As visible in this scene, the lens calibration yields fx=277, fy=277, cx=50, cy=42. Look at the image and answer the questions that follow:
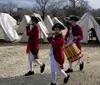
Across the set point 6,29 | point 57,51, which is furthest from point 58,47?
point 6,29

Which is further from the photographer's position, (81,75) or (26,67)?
(26,67)

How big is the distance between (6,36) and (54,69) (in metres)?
10.3

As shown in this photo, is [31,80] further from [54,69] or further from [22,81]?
[54,69]

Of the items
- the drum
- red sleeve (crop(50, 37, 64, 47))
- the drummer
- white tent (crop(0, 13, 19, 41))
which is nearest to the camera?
red sleeve (crop(50, 37, 64, 47))

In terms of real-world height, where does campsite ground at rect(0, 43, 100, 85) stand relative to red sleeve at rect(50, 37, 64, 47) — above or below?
below

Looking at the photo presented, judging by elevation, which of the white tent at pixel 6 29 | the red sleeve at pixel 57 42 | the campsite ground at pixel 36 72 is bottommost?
the campsite ground at pixel 36 72

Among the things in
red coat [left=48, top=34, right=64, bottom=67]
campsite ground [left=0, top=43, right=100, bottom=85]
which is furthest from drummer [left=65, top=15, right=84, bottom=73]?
red coat [left=48, top=34, right=64, bottom=67]

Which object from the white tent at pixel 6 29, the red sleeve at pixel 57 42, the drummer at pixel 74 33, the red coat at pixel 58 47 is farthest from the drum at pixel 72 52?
the white tent at pixel 6 29

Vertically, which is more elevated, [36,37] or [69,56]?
[36,37]

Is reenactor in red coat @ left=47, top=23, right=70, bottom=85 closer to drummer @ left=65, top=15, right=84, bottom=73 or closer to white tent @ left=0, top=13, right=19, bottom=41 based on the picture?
drummer @ left=65, top=15, right=84, bottom=73

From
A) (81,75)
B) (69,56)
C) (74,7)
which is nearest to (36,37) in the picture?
(69,56)

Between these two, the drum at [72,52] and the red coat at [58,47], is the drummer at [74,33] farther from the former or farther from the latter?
the red coat at [58,47]

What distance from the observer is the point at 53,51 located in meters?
6.46

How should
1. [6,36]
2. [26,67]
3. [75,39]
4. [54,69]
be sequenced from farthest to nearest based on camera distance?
[6,36], [26,67], [75,39], [54,69]
